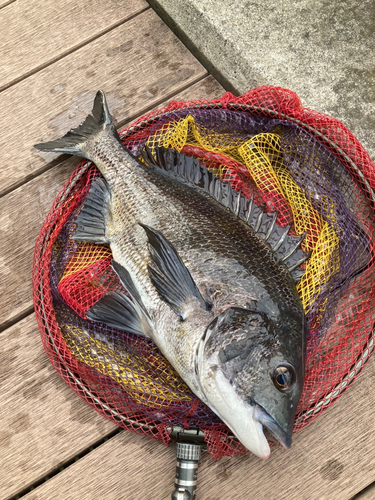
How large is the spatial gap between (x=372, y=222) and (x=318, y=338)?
66 cm

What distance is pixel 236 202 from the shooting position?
79.3 inches

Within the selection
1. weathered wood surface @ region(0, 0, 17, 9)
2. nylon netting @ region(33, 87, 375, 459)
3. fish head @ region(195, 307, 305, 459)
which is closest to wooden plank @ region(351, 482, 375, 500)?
nylon netting @ region(33, 87, 375, 459)

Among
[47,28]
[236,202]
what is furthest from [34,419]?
[47,28]

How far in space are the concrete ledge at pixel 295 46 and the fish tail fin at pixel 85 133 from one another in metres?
0.86

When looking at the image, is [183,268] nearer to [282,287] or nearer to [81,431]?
[282,287]

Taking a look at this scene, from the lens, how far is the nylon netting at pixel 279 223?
192 centimetres

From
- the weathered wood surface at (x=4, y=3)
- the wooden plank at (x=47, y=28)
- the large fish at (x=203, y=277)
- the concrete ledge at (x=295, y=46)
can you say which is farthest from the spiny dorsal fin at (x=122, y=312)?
the weathered wood surface at (x=4, y=3)

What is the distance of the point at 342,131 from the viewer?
214 cm

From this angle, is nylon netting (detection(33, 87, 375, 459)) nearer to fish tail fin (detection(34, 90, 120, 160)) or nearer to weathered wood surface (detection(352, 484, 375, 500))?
fish tail fin (detection(34, 90, 120, 160))

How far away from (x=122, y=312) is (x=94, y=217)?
509mm

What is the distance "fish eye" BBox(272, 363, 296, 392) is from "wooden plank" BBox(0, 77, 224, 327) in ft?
4.49

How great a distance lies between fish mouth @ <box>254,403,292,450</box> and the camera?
147 cm

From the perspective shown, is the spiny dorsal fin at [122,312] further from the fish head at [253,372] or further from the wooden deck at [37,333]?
the wooden deck at [37,333]

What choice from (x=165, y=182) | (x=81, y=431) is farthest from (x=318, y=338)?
(x=81, y=431)
